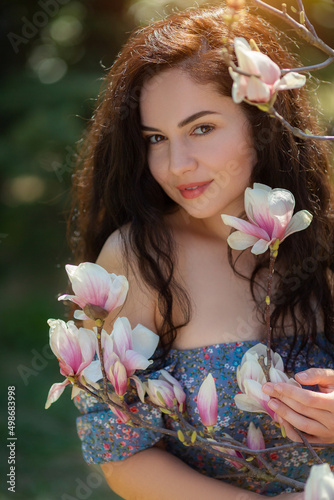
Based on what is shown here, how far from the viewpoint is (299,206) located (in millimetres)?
1469

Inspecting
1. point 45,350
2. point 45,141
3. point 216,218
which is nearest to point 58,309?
point 45,350

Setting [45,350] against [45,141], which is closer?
[45,141]

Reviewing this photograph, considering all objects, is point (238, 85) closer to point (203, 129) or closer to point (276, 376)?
point (276, 376)

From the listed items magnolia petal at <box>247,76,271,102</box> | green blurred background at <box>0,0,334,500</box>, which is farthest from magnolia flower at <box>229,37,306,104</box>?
Result: green blurred background at <box>0,0,334,500</box>

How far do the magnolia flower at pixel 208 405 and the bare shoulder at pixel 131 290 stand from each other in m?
0.47

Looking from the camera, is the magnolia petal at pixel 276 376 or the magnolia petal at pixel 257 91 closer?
the magnolia petal at pixel 257 91

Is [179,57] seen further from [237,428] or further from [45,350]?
[45,350]

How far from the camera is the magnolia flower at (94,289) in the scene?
839 mm

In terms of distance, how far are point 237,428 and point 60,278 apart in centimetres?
216

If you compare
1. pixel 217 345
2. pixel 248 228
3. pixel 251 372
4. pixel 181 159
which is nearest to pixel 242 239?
pixel 248 228

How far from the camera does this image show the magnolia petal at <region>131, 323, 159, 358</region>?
0.96 m

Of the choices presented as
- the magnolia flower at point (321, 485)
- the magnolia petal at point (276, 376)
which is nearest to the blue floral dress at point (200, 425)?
the magnolia petal at point (276, 376)

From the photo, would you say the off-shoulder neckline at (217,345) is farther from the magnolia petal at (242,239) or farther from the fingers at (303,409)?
the magnolia petal at (242,239)

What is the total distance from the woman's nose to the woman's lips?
4 centimetres
